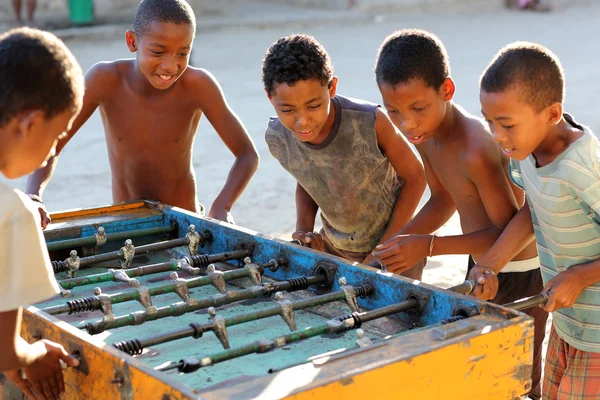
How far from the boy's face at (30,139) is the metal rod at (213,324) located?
0.51m

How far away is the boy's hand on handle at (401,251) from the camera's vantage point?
2945mm

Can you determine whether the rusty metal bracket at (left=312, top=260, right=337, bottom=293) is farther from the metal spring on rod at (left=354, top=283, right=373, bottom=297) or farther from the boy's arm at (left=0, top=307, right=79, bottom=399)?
the boy's arm at (left=0, top=307, right=79, bottom=399)

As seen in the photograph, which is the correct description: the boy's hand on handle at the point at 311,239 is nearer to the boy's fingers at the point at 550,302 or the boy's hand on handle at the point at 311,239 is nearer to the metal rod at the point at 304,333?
the metal rod at the point at 304,333

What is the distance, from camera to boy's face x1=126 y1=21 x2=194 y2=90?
3.58m

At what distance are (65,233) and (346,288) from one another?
51.5 inches

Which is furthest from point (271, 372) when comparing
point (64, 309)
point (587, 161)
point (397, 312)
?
point (587, 161)

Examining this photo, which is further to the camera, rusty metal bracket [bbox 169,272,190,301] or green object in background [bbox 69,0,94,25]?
green object in background [bbox 69,0,94,25]

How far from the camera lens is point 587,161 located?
2508mm

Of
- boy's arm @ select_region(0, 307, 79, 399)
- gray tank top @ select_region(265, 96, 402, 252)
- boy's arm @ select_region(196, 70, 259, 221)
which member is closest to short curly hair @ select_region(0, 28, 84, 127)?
boy's arm @ select_region(0, 307, 79, 399)

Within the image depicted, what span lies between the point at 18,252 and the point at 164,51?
1.82 meters

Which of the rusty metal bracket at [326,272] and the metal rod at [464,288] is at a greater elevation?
the metal rod at [464,288]

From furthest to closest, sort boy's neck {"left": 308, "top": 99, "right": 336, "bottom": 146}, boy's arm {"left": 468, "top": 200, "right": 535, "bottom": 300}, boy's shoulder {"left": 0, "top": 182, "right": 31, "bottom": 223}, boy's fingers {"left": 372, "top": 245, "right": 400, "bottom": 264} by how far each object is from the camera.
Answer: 1. boy's neck {"left": 308, "top": 99, "right": 336, "bottom": 146}
2. boy's fingers {"left": 372, "top": 245, "right": 400, "bottom": 264}
3. boy's arm {"left": 468, "top": 200, "right": 535, "bottom": 300}
4. boy's shoulder {"left": 0, "top": 182, "right": 31, "bottom": 223}

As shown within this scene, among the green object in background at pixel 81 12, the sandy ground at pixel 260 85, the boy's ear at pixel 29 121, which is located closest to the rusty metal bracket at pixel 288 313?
the boy's ear at pixel 29 121

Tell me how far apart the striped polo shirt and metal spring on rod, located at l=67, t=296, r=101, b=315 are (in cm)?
141
